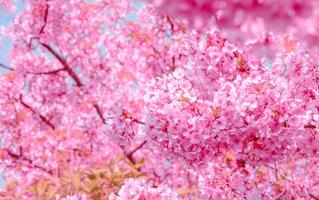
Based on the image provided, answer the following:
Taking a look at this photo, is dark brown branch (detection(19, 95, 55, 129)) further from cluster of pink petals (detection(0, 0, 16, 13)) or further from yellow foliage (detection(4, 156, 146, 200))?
yellow foliage (detection(4, 156, 146, 200))

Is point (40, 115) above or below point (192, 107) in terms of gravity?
above

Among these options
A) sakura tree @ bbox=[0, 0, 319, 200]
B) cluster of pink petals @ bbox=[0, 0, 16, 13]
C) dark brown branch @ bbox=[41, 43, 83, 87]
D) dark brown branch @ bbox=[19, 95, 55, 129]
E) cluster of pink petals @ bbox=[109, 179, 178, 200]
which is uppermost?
cluster of pink petals @ bbox=[0, 0, 16, 13]

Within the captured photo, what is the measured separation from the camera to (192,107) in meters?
4.11

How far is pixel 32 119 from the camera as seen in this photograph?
13.1 m

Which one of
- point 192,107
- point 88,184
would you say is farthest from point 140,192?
point 88,184

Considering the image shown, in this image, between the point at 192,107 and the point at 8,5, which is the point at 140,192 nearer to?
the point at 192,107

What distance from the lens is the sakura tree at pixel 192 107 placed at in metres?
2.01

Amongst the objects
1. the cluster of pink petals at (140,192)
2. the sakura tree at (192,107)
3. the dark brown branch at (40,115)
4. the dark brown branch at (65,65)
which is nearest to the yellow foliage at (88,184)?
the sakura tree at (192,107)

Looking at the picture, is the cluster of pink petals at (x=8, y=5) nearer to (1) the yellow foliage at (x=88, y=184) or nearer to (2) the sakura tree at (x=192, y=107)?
(2) the sakura tree at (x=192, y=107)

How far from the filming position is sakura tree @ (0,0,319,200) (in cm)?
201

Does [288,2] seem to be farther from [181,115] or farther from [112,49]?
[112,49]

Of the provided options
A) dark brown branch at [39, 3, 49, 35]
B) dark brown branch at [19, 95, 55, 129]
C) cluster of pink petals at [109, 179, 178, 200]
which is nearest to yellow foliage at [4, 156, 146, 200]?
cluster of pink petals at [109, 179, 178, 200]

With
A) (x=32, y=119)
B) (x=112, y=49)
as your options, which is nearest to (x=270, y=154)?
(x=32, y=119)

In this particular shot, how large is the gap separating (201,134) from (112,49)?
34.6 feet
